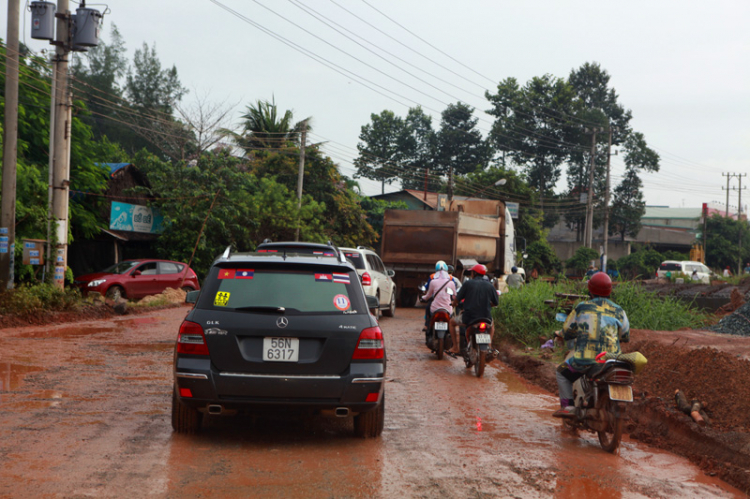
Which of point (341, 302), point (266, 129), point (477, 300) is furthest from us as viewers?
point (266, 129)

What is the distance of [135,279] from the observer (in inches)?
869

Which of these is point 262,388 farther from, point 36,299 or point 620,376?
point 36,299

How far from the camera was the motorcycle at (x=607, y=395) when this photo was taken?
5.96 m

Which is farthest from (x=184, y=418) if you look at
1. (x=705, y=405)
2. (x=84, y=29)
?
(x=84, y=29)

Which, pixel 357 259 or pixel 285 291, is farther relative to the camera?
pixel 357 259

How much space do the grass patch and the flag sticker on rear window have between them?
8.15 metres

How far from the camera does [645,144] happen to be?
62.2 metres

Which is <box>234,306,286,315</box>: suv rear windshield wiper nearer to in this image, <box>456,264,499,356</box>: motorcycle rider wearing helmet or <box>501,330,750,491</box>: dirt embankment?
<box>501,330,750,491</box>: dirt embankment

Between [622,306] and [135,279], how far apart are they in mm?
14674

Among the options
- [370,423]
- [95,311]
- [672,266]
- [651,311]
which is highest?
[672,266]

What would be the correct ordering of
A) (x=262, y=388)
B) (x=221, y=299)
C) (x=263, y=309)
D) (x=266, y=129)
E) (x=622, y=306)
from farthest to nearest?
(x=266, y=129)
(x=622, y=306)
(x=221, y=299)
(x=263, y=309)
(x=262, y=388)

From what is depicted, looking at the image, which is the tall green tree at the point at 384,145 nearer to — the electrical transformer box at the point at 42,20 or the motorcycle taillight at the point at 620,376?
the electrical transformer box at the point at 42,20

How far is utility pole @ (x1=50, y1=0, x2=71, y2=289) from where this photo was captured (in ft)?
57.7

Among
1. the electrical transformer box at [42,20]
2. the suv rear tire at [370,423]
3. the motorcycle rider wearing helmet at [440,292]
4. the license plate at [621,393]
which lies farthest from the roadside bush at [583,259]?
the suv rear tire at [370,423]
